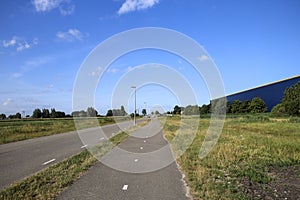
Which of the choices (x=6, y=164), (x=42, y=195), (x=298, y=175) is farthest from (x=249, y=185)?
(x=6, y=164)

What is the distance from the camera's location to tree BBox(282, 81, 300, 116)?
61.0 metres

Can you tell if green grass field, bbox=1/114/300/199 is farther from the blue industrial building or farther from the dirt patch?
the blue industrial building

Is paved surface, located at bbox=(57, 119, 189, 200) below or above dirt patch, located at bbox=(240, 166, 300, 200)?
above

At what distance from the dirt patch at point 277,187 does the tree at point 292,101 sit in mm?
58767

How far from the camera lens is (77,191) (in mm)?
6785

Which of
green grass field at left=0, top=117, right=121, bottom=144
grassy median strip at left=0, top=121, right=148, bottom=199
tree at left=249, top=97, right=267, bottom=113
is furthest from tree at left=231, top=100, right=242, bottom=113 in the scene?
grassy median strip at left=0, top=121, right=148, bottom=199

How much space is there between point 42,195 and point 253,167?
6.48m

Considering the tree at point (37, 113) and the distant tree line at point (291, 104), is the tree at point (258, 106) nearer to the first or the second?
the distant tree line at point (291, 104)

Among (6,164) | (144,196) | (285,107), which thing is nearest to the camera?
(144,196)

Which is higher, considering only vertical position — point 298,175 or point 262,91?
point 262,91

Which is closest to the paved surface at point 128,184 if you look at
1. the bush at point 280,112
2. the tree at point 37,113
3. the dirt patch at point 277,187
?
the dirt patch at point 277,187

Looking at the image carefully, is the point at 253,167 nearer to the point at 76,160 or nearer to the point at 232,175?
the point at 232,175

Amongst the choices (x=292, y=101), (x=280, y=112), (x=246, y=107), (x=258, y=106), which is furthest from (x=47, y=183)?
(x=246, y=107)

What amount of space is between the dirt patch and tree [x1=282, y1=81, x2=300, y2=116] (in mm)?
58767
